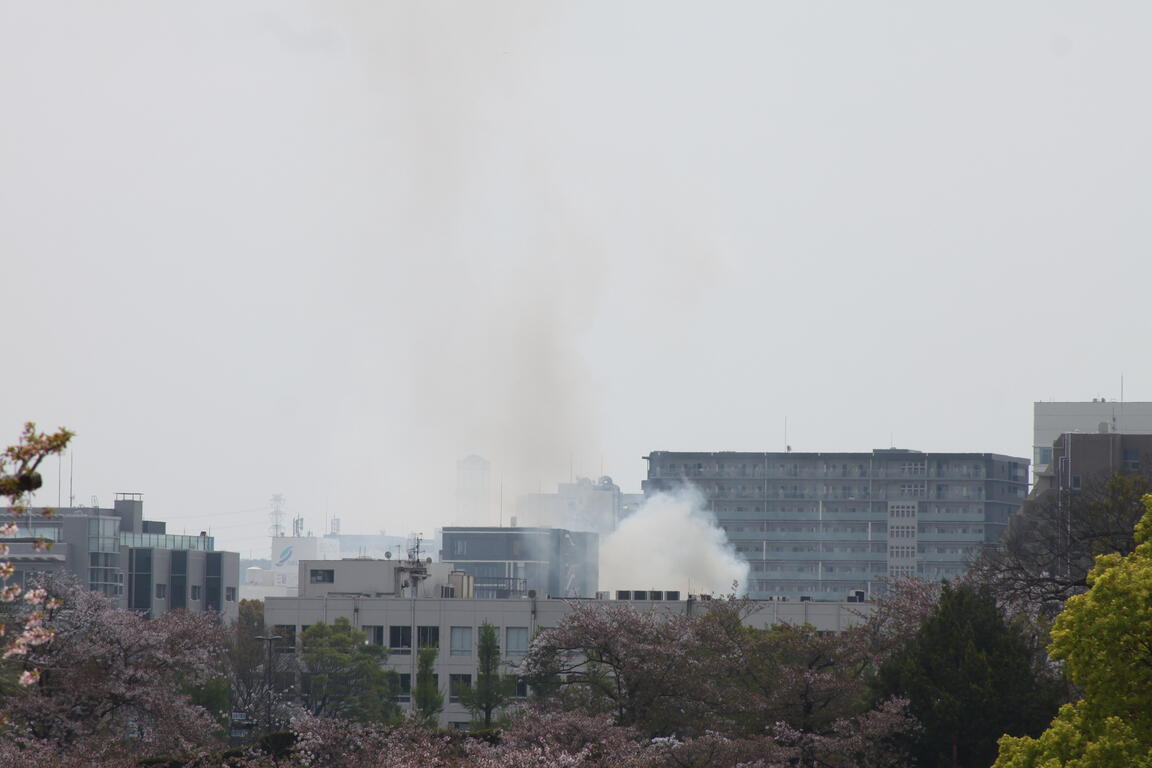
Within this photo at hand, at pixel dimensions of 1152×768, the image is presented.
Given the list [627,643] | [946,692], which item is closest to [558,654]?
[627,643]

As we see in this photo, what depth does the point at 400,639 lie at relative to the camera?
11981cm

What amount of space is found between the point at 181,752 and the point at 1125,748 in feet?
141

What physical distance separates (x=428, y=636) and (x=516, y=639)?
6.40 m

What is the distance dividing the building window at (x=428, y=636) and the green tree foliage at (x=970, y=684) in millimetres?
65379

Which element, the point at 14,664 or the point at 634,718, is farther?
the point at 634,718

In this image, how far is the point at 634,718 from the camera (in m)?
67.1

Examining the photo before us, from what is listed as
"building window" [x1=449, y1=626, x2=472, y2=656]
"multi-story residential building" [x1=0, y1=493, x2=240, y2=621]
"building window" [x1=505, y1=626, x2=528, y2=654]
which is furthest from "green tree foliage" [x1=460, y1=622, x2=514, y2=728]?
"multi-story residential building" [x1=0, y1=493, x2=240, y2=621]

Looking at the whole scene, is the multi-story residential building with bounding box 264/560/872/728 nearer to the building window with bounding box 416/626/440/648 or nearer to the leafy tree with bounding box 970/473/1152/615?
the building window with bounding box 416/626/440/648

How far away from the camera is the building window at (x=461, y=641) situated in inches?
4665

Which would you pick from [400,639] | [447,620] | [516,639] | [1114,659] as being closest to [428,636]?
[447,620]

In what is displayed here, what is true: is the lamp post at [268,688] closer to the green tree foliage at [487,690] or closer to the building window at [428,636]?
the green tree foliage at [487,690]

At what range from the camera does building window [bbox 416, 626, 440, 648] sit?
119 meters

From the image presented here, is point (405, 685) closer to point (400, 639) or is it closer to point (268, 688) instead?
point (400, 639)

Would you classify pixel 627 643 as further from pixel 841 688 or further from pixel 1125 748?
pixel 1125 748
